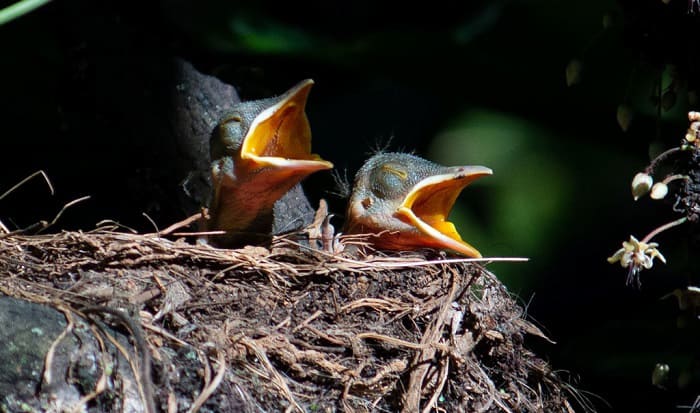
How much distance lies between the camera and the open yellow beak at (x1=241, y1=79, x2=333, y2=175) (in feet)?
4.97

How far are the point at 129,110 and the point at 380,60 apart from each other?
735 millimetres

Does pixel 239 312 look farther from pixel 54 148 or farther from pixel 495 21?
pixel 495 21

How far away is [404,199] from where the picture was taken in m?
1.57

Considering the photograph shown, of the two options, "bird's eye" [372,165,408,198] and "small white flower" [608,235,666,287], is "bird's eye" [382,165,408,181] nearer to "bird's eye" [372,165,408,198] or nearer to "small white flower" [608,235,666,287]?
"bird's eye" [372,165,408,198]

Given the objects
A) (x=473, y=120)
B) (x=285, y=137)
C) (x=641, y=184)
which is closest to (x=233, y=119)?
(x=285, y=137)

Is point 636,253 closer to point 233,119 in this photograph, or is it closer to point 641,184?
point 641,184

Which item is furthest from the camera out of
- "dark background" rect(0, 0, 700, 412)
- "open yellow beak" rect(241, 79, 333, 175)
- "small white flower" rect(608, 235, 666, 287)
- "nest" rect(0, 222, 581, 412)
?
"dark background" rect(0, 0, 700, 412)

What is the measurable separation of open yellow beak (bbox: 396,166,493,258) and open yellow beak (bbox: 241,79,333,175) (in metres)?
0.17

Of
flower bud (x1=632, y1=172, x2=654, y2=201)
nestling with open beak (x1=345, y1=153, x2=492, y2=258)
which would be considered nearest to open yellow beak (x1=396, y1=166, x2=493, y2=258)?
nestling with open beak (x1=345, y1=153, x2=492, y2=258)

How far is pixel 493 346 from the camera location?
141cm

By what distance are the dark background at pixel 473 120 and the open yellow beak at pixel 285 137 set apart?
46 cm

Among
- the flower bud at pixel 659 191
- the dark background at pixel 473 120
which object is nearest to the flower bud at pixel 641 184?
the flower bud at pixel 659 191

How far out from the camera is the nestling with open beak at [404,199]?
154 centimetres

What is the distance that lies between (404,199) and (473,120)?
88 centimetres
